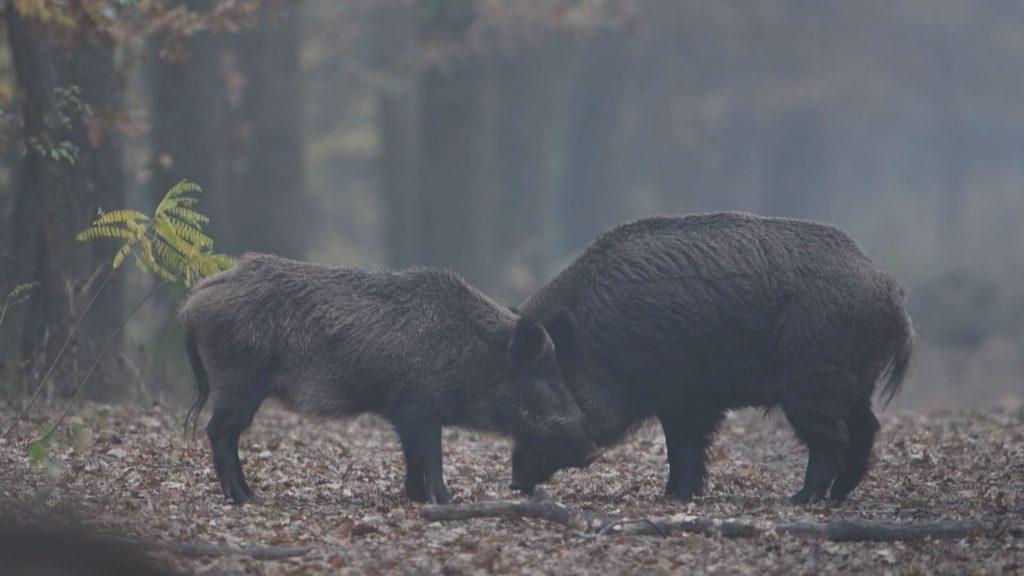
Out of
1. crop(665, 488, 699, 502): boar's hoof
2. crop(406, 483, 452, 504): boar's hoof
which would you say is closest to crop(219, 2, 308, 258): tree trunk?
crop(665, 488, 699, 502): boar's hoof

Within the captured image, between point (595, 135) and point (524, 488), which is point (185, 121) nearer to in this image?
point (524, 488)

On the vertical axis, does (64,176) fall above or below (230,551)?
above

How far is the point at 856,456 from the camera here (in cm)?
1115

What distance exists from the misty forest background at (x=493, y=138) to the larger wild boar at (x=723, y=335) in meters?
1.10

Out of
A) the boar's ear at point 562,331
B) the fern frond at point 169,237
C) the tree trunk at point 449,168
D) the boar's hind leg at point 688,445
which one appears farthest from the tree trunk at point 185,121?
the boar's hind leg at point 688,445

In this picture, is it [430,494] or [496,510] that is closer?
[496,510]

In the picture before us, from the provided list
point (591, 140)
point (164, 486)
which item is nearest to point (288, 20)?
point (164, 486)

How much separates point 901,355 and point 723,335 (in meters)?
1.23

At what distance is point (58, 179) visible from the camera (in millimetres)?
13820

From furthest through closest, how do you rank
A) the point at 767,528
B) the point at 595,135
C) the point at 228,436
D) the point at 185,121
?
1. the point at 595,135
2. the point at 185,121
3. the point at 228,436
4. the point at 767,528

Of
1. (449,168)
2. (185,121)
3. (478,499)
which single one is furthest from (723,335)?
(449,168)

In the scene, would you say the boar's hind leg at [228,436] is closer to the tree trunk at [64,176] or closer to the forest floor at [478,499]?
→ the forest floor at [478,499]

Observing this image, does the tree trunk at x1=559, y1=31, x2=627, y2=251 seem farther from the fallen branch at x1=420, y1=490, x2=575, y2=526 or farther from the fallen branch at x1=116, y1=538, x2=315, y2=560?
the fallen branch at x1=116, y1=538, x2=315, y2=560

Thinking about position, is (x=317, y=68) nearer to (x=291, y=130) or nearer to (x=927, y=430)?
(x=291, y=130)
